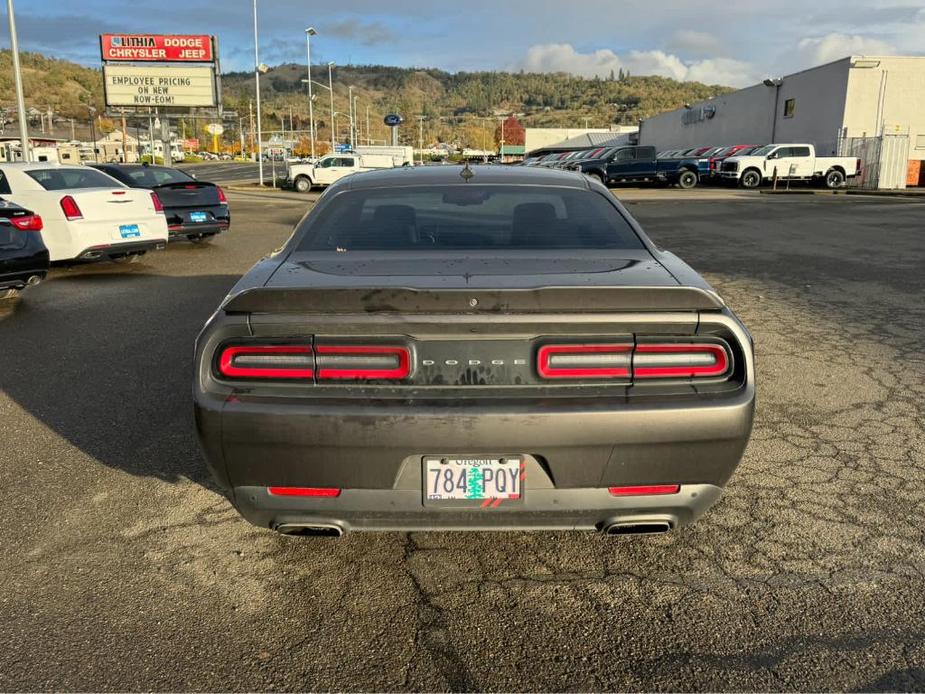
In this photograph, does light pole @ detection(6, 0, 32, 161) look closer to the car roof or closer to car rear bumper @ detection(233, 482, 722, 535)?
the car roof

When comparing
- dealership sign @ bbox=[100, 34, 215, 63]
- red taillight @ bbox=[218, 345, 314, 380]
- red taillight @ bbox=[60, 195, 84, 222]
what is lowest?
red taillight @ bbox=[218, 345, 314, 380]

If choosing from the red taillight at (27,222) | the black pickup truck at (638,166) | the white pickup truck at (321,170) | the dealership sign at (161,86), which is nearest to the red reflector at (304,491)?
the red taillight at (27,222)

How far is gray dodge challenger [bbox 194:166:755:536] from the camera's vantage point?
2.47 meters

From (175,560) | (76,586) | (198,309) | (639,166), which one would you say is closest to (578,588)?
(175,560)

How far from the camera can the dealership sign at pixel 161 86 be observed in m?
39.2

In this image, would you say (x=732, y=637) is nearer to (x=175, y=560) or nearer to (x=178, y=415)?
(x=175, y=560)

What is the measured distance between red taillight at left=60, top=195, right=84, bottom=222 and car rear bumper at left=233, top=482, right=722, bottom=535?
862cm

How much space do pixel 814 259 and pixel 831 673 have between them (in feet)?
32.6

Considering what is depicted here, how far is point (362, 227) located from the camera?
3564 mm

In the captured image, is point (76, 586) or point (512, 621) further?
point (76, 586)

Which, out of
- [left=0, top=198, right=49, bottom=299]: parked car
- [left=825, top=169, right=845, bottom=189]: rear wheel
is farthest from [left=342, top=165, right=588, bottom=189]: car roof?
[left=825, top=169, right=845, bottom=189]: rear wheel

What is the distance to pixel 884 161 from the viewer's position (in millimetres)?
31562

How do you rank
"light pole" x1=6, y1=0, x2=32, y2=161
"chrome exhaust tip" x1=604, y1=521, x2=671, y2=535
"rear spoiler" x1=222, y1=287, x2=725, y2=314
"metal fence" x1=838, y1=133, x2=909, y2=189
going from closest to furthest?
1. "rear spoiler" x1=222, y1=287, x2=725, y2=314
2. "chrome exhaust tip" x1=604, y1=521, x2=671, y2=535
3. "light pole" x1=6, y1=0, x2=32, y2=161
4. "metal fence" x1=838, y1=133, x2=909, y2=189

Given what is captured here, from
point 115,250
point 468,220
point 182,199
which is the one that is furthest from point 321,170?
point 468,220
